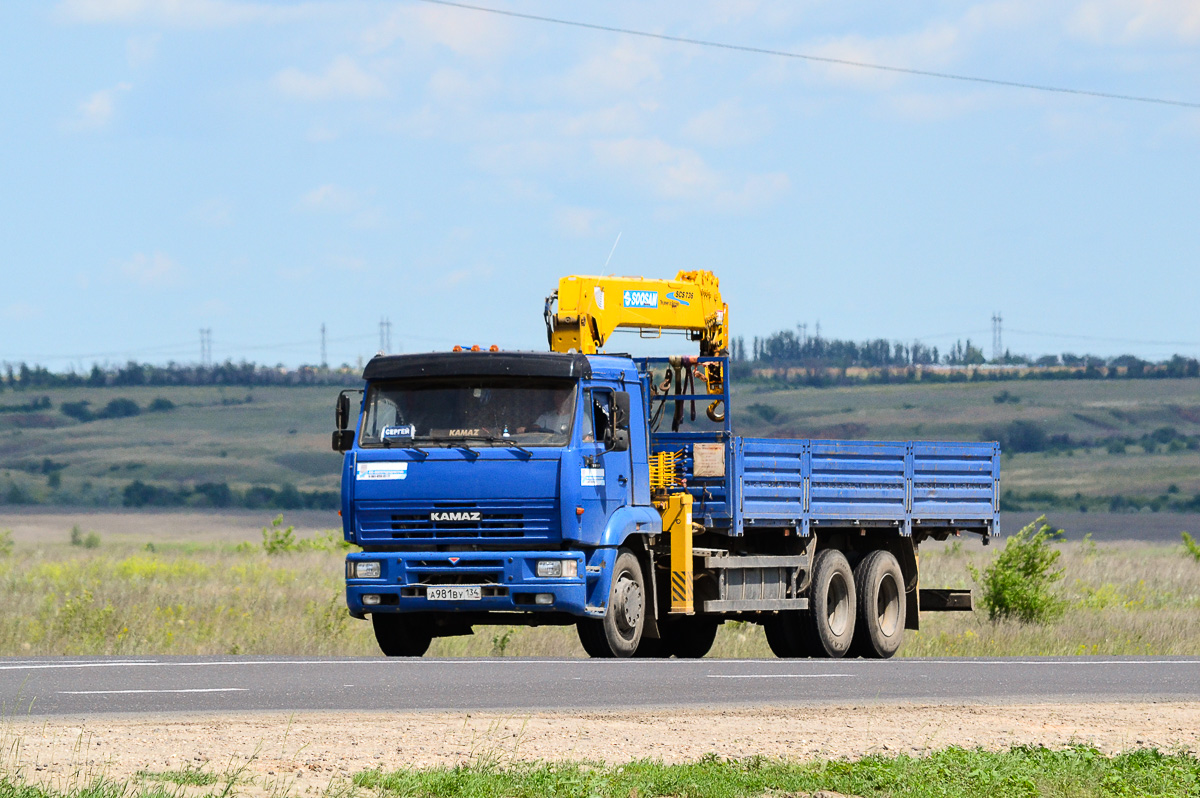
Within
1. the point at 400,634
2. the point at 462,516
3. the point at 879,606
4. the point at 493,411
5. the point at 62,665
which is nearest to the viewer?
the point at 62,665

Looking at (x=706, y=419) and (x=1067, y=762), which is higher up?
(x=706, y=419)

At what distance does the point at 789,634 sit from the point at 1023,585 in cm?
723

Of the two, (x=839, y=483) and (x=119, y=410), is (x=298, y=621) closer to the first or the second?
(x=839, y=483)

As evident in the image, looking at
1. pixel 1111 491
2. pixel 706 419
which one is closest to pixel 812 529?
pixel 706 419

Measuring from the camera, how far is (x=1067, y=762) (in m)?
11.2

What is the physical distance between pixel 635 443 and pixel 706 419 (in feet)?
10.7

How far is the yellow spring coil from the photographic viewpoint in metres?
20.4

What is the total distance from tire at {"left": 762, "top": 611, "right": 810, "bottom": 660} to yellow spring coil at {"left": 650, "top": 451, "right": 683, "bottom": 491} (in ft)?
8.75

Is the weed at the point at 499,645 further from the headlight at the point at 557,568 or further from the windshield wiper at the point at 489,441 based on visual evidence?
the windshield wiper at the point at 489,441

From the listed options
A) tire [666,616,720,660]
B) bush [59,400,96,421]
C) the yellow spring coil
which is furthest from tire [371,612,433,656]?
bush [59,400,96,421]

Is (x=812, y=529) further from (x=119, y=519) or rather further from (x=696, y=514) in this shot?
(x=119, y=519)

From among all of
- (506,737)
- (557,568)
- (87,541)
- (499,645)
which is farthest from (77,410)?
(506,737)

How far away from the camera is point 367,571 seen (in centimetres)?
1850

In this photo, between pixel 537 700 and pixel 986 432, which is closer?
pixel 537 700
